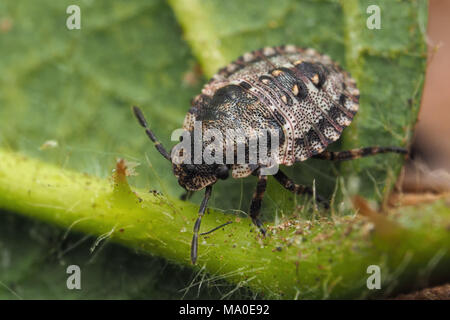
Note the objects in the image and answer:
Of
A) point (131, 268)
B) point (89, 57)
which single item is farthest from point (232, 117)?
point (89, 57)

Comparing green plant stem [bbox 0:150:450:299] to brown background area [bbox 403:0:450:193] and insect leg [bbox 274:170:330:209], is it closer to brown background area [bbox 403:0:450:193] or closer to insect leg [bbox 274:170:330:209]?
insect leg [bbox 274:170:330:209]

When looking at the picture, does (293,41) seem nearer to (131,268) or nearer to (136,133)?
(136,133)

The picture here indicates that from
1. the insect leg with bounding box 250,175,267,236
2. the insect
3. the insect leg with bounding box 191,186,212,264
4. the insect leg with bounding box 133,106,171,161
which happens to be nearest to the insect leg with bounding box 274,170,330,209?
the insect

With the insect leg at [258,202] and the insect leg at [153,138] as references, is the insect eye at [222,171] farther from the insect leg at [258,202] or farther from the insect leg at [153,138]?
the insect leg at [153,138]

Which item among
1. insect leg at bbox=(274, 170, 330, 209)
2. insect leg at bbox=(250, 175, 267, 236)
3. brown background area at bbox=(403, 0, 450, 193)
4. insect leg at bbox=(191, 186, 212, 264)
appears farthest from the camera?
brown background area at bbox=(403, 0, 450, 193)

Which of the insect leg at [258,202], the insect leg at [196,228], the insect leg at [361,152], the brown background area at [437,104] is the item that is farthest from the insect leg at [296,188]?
the brown background area at [437,104]

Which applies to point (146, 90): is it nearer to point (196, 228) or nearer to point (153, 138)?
point (153, 138)

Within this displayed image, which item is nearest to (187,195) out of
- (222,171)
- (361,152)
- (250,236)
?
(222,171)
